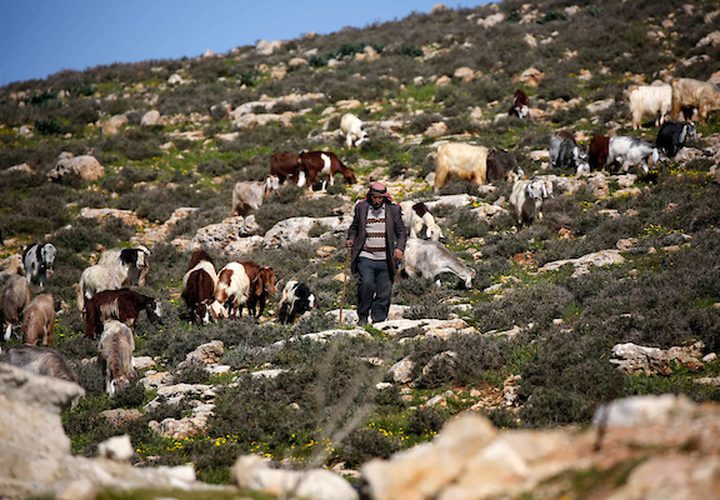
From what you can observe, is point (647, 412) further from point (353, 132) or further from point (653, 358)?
point (353, 132)

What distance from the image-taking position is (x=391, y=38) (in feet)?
159

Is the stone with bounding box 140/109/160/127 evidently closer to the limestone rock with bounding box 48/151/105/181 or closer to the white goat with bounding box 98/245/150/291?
the limestone rock with bounding box 48/151/105/181

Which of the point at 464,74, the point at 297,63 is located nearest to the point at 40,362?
the point at 464,74

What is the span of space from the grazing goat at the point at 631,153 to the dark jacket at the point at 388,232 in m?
11.0

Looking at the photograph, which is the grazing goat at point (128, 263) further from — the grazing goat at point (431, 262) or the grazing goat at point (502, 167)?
the grazing goat at point (502, 167)

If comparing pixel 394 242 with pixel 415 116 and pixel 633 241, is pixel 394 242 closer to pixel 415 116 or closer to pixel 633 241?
pixel 633 241

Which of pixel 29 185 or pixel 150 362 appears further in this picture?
pixel 29 185

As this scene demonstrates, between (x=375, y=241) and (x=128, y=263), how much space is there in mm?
7888

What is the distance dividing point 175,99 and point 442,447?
126 ft

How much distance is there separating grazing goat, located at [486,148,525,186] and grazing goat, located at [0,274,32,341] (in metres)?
14.2

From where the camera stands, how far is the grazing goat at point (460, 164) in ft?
74.3

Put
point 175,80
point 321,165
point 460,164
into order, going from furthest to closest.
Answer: point 175,80 → point 321,165 → point 460,164

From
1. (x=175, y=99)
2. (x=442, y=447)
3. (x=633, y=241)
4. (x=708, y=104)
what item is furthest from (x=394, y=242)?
(x=175, y=99)

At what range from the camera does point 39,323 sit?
46.4 feet
